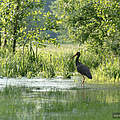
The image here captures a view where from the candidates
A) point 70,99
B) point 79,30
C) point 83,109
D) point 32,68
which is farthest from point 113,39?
point 83,109

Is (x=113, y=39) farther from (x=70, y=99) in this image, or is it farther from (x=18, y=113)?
(x=18, y=113)

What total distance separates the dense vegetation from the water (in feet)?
12.8

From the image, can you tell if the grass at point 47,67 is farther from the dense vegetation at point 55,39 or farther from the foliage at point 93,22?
the foliage at point 93,22

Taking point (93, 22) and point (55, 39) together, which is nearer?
point (55, 39)

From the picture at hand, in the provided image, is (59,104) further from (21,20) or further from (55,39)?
(21,20)

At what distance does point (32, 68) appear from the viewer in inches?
738

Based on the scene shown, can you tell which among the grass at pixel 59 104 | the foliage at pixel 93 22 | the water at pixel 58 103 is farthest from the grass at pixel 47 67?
the grass at pixel 59 104

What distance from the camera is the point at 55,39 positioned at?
2161cm

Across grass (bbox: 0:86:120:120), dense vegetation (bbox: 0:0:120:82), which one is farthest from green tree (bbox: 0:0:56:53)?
grass (bbox: 0:86:120:120)

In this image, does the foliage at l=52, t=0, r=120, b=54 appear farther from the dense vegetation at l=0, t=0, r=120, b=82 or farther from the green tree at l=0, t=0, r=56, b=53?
the green tree at l=0, t=0, r=56, b=53

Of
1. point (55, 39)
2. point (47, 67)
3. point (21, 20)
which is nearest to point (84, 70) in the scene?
point (47, 67)

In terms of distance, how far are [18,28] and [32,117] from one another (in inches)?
591

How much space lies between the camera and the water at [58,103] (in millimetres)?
8023

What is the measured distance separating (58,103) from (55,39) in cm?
1204
